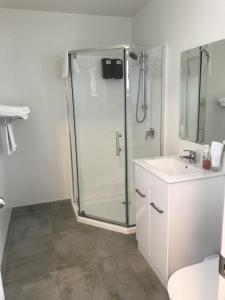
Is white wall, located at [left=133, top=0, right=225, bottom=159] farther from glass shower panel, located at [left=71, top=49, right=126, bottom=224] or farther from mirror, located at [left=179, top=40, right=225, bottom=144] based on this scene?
glass shower panel, located at [left=71, top=49, right=126, bottom=224]

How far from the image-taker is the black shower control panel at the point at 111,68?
2856 mm

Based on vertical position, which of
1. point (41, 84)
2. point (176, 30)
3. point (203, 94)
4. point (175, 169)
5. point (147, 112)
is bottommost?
point (175, 169)

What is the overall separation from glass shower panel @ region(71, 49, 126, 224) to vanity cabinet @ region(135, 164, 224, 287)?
101 centimetres

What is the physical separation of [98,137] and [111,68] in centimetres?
91

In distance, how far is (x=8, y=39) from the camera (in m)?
2.86

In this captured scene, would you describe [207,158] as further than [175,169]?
No

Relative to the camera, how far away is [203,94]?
2.04 meters

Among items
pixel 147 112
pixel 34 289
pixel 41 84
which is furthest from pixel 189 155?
pixel 41 84

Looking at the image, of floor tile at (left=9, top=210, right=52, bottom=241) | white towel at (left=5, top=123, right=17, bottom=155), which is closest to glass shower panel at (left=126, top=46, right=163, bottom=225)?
floor tile at (left=9, top=210, right=52, bottom=241)

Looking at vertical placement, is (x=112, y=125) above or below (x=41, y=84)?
below

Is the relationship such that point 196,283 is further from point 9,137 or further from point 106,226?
point 9,137

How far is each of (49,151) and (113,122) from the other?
37.4 inches

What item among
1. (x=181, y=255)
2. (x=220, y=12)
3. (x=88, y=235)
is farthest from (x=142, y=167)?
(x=220, y=12)

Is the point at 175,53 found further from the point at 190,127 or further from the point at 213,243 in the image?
the point at 213,243
